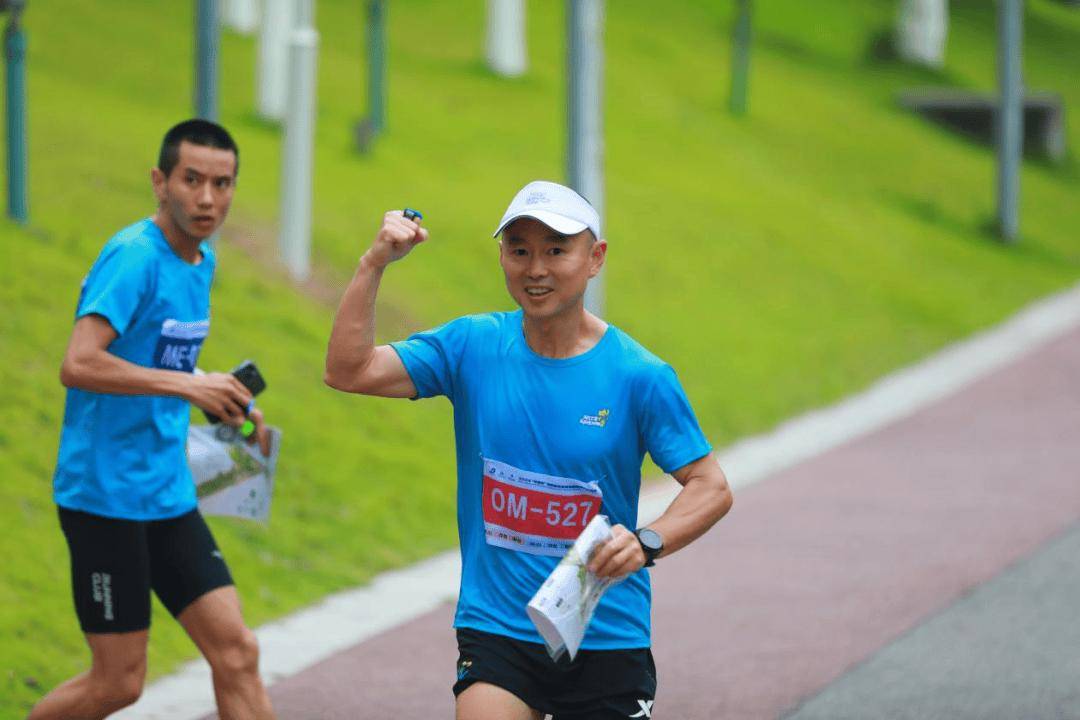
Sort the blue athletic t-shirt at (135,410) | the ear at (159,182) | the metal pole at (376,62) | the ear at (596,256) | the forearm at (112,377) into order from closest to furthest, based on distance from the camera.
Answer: the ear at (596,256) → the forearm at (112,377) → the blue athletic t-shirt at (135,410) → the ear at (159,182) → the metal pole at (376,62)

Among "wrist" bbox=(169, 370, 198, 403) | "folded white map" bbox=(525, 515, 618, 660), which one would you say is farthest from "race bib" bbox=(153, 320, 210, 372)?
"folded white map" bbox=(525, 515, 618, 660)

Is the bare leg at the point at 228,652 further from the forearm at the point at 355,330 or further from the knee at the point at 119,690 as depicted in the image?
the forearm at the point at 355,330

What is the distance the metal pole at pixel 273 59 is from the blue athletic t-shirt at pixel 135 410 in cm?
1295

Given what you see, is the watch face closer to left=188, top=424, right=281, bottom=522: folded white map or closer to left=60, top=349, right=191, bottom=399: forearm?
left=60, top=349, right=191, bottom=399: forearm

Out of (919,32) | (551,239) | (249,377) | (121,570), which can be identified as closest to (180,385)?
(249,377)

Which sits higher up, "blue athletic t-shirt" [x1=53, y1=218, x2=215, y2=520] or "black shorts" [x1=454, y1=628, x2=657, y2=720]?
"blue athletic t-shirt" [x1=53, y1=218, x2=215, y2=520]

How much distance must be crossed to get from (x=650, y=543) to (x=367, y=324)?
2.83ft

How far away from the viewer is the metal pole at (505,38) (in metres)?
24.6

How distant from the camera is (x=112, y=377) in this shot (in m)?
5.46

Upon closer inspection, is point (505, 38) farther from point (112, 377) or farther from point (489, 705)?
point (489, 705)

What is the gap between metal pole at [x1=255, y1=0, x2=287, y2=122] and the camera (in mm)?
18484

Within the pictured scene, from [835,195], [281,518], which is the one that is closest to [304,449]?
[281,518]

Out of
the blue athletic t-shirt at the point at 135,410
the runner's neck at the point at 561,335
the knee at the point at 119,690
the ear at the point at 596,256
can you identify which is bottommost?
the knee at the point at 119,690

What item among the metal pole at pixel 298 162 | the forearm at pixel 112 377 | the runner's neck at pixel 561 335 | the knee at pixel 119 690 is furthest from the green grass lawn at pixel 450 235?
the runner's neck at pixel 561 335
